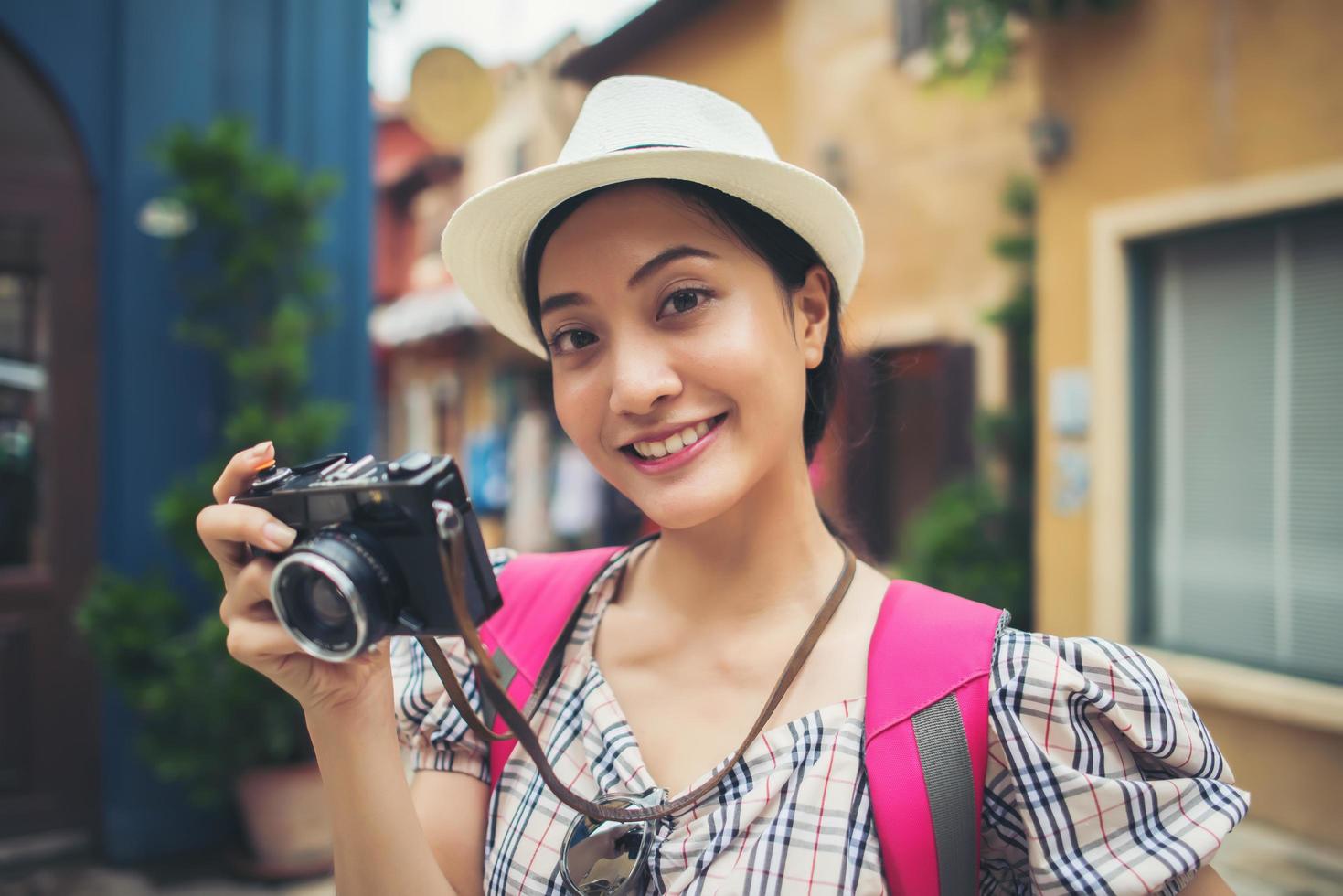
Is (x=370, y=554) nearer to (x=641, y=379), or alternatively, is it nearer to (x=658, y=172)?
(x=641, y=379)

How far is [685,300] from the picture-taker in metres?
1.25

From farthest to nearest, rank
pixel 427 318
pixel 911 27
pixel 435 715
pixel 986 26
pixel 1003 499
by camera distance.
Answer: pixel 427 318 < pixel 911 27 < pixel 1003 499 < pixel 986 26 < pixel 435 715

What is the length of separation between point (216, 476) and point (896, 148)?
5480 millimetres

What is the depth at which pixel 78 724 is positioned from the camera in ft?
12.8

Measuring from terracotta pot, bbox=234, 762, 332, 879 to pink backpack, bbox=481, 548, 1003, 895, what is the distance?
2.78 m

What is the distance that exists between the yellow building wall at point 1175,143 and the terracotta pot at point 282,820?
384 cm

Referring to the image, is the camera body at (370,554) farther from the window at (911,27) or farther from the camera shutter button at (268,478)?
the window at (911,27)

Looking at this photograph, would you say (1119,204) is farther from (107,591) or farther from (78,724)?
(78,724)

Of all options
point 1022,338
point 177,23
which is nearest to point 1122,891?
point 177,23

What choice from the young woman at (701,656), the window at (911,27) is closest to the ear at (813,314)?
the young woman at (701,656)

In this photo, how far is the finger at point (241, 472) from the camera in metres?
1.16

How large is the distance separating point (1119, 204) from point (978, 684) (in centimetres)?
433

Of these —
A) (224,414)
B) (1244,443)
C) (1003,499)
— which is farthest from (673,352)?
(1003,499)

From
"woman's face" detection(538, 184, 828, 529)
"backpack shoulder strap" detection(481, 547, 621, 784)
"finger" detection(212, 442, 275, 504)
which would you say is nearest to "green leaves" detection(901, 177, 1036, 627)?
"backpack shoulder strap" detection(481, 547, 621, 784)
